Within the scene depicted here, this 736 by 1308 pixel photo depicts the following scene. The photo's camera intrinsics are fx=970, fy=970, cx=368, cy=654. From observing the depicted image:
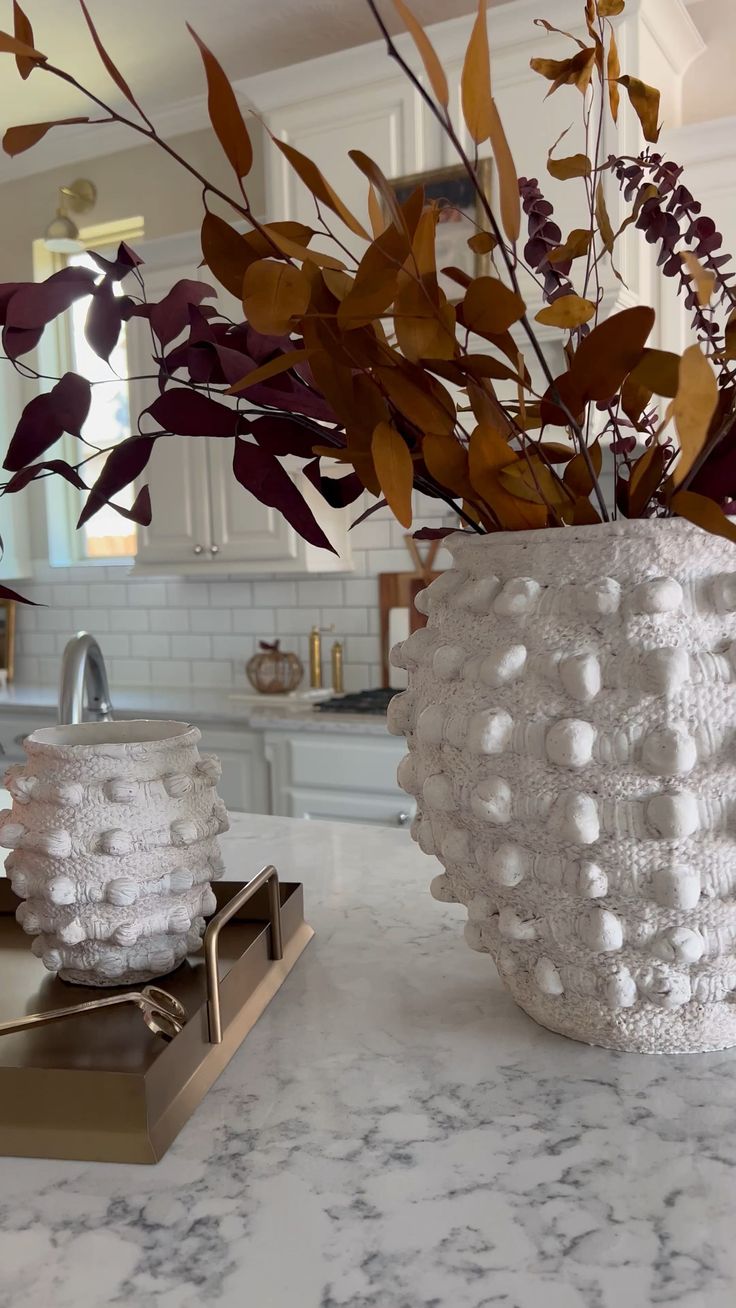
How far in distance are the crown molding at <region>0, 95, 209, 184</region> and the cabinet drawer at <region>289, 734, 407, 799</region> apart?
7.17 feet

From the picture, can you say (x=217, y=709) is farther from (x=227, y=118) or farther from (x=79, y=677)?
(x=227, y=118)

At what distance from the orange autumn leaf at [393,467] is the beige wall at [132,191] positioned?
3042 mm

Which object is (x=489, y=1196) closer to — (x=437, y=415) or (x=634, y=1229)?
(x=634, y=1229)

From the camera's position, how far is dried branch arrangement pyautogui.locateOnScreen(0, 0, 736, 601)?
408 mm

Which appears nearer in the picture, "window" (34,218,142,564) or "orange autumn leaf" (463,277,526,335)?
"orange autumn leaf" (463,277,526,335)

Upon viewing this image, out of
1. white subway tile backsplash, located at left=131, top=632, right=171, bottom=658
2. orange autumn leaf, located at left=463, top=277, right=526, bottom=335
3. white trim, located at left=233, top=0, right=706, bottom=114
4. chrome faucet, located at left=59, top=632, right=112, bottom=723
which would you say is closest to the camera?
orange autumn leaf, located at left=463, top=277, right=526, bottom=335

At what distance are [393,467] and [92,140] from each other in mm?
3687

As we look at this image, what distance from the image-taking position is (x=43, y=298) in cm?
51

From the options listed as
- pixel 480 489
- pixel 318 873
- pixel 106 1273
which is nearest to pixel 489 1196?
pixel 106 1273

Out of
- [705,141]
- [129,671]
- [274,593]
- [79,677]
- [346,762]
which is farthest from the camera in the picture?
[129,671]

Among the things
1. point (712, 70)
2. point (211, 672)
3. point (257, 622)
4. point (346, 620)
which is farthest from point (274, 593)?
point (712, 70)

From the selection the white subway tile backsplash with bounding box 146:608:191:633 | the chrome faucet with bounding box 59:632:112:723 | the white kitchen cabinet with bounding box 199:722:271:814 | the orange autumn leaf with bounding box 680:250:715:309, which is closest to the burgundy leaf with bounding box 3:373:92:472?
the orange autumn leaf with bounding box 680:250:715:309

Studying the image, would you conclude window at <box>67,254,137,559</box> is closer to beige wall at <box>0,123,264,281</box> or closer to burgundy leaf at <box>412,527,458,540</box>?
beige wall at <box>0,123,264,281</box>

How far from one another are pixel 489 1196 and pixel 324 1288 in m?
0.09
